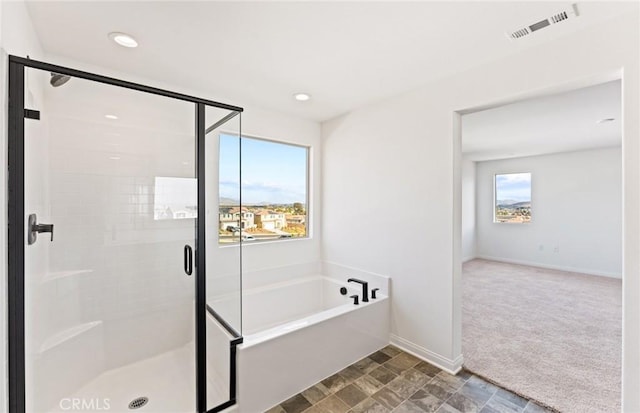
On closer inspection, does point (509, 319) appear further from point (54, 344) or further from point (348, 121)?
point (54, 344)

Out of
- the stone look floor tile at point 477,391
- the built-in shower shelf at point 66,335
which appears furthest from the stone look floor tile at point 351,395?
the built-in shower shelf at point 66,335

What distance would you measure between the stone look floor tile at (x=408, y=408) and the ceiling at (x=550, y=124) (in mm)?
2341

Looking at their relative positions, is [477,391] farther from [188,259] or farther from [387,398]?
[188,259]

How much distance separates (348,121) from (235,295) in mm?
2217

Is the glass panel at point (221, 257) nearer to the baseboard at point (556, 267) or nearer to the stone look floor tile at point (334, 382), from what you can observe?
the stone look floor tile at point (334, 382)

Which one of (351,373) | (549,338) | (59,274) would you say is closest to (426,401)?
(351,373)

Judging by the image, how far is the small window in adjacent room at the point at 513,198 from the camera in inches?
250

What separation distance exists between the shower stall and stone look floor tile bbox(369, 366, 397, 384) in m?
1.12

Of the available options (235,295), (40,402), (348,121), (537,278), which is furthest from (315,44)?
(537,278)

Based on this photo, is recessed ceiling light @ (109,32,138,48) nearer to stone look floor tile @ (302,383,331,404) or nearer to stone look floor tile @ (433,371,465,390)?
stone look floor tile @ (302,383,331,404)

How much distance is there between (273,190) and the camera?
11.2ft

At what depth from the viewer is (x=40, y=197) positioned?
198cm

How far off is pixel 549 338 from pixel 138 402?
3.74m

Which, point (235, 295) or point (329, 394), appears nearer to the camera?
point (329, 394)
